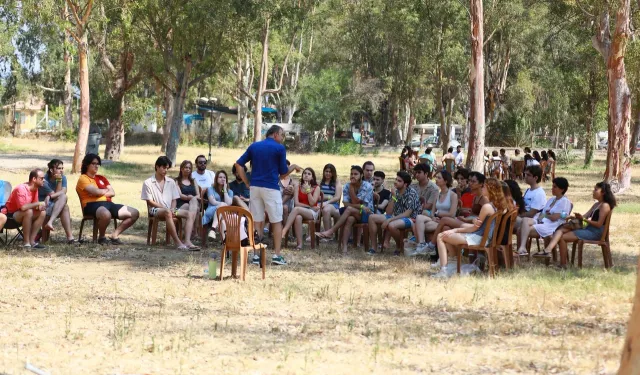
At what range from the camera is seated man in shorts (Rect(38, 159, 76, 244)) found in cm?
1241

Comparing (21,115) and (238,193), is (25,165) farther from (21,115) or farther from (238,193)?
(21,115)

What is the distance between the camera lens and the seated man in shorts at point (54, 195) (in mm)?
12406

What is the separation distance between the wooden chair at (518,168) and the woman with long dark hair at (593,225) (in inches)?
779

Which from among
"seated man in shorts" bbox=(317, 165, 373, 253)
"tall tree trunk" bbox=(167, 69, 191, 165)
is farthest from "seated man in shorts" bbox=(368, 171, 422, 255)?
"tall tree trunk" bbox=(167, 69, 191, 165)

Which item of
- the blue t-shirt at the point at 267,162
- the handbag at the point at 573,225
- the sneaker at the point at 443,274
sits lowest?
the sneaker at the point at 443,274

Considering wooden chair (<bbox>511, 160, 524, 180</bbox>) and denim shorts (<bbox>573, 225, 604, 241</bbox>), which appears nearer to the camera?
denim shorts (<bbox>573, 225, 604, 241</bbox>)

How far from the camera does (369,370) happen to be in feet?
21.4

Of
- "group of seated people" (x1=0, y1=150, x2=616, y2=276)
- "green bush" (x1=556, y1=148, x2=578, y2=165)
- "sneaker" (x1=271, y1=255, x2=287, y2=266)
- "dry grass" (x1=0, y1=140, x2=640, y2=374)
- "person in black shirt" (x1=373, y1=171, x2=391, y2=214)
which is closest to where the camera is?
"dry grass" (x1=0, y1=140, x2=640, y2=374)

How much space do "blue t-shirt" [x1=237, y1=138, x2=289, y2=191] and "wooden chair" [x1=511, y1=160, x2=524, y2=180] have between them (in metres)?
20.7

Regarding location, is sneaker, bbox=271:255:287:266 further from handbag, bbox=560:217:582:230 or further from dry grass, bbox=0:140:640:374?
handbag, bbox=560:217:582:230

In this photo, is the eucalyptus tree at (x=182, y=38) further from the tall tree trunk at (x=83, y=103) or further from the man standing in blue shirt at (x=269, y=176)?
the man standing in blue shirt at (x=269, y=176)

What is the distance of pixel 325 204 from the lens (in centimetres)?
1321

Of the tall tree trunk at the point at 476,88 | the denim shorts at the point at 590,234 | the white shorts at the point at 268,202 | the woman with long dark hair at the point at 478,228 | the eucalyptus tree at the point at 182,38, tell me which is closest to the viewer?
the woman with long dark hair at the point at 478,228

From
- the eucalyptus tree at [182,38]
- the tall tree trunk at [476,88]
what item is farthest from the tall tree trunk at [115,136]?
the tall tree trunk at [476,88]
